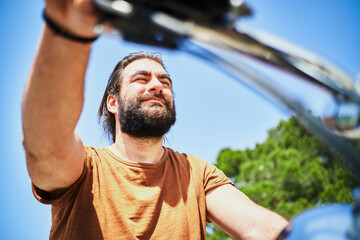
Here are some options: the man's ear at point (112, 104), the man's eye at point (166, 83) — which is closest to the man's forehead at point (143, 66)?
the man's eye at point (166, 83)

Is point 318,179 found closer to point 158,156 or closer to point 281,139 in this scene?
point 281,139

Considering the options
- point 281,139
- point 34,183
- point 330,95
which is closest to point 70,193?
point 34,183

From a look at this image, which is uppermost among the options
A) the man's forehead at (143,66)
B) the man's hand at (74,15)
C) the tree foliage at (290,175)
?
the man's forehead at (143,66)

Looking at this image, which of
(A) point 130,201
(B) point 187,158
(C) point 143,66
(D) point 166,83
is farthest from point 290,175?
(A) point 130,201

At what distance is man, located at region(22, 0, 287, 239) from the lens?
105cm

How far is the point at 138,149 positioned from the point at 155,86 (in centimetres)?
57

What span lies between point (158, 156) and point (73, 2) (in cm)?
163

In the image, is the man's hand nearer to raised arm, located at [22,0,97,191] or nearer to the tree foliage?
raised arm, located at [22,0,97,191]

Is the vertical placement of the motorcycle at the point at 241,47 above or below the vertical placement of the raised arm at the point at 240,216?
above

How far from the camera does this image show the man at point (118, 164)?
1052 millimetres

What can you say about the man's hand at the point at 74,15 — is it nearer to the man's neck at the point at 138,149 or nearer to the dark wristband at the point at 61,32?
the dark wristband at the point at 61,32

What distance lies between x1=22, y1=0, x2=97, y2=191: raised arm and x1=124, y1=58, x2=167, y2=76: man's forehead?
136 cm

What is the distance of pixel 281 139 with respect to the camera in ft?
45.8

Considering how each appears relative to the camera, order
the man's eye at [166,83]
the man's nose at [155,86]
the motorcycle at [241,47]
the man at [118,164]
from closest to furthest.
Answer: the motorcycle at [241,47], the man at [118,164], the man's nose at [155,86], the man's eye at [166,83]
